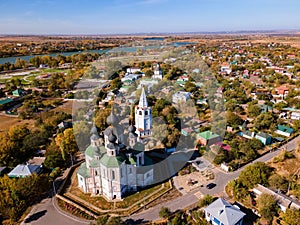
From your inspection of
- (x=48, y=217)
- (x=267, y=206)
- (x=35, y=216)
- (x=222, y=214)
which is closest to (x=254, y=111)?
(x=267, y=206)

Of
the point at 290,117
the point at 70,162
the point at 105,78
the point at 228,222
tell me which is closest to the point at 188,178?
the point at 228,222

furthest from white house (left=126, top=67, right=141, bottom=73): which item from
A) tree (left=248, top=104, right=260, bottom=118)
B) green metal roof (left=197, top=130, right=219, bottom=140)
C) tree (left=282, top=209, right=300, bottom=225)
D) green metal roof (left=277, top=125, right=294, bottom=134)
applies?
tree (left=282, top=209, right=300, bottom=225)

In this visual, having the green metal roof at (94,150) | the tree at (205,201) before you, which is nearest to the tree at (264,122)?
the tree at (205,201)

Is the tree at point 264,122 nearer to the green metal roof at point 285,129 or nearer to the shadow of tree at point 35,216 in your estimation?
the green metal roof at point 285,129

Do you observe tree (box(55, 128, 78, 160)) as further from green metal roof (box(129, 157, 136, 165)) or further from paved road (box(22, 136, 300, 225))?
green metal roof (box(129, 157, 136, 165))

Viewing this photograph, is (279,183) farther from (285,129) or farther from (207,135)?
(285,129)
